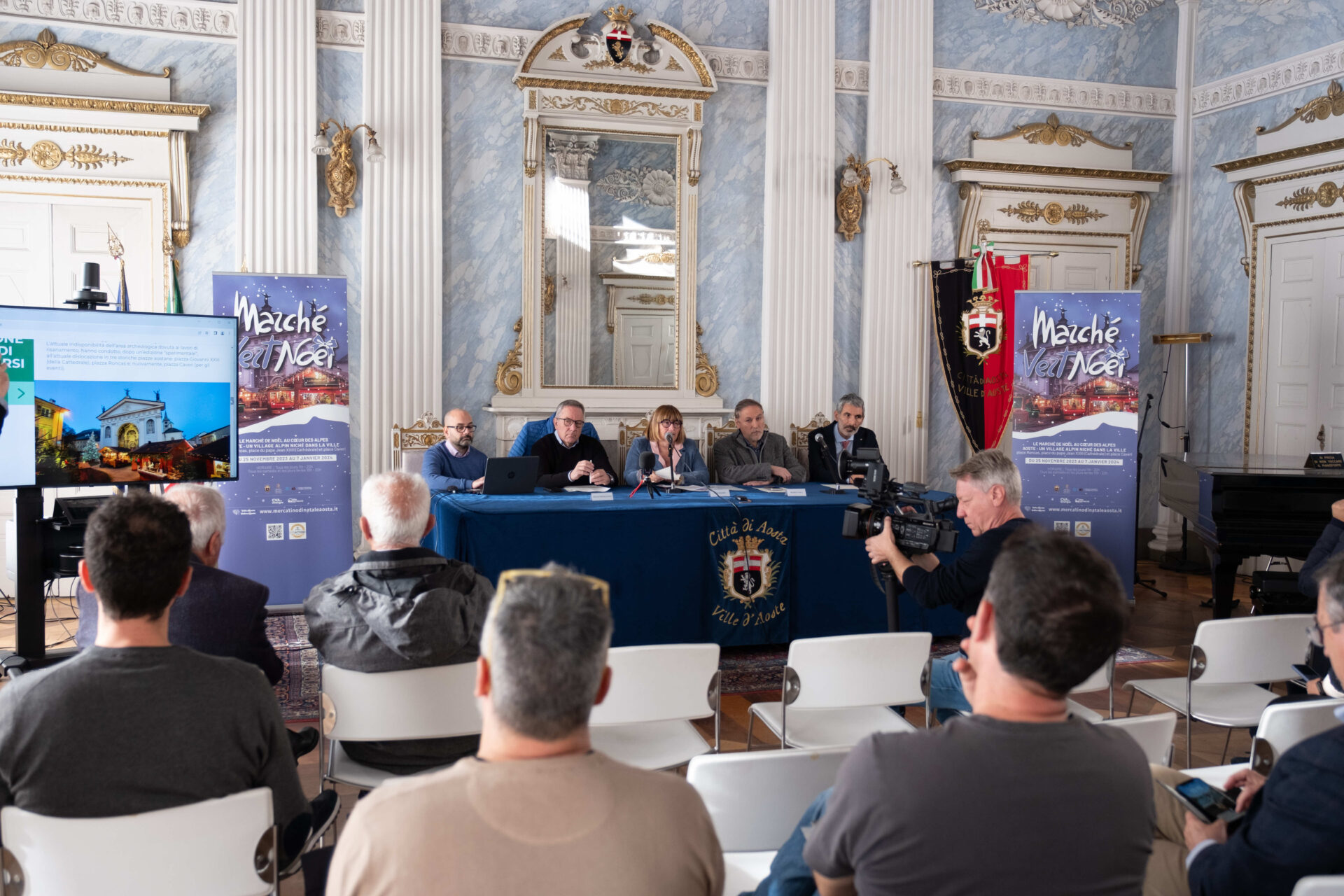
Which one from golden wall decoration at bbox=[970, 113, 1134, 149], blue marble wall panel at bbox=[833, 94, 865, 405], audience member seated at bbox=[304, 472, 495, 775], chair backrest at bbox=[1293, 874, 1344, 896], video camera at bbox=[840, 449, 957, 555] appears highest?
golden wall decoration at bbox=[970, 113, 1134, 149]

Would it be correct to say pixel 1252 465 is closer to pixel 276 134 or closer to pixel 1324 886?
pixel 1324 886

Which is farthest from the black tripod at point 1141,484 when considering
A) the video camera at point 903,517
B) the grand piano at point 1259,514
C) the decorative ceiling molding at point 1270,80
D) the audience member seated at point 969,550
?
the audience member seated at point 969,550

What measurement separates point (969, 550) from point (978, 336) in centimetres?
459

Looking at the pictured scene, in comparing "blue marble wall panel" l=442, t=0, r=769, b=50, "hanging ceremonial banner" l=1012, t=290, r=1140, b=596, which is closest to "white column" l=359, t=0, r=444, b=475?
"blue marble wall panel" l=442, t=0, r=769, b=50

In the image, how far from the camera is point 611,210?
268 inches

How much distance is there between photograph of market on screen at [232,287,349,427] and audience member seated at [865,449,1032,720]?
3460mm

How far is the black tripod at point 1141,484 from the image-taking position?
6.38m

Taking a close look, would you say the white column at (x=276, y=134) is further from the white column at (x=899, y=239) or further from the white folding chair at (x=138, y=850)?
the white folding chair at (x=138, y=850)

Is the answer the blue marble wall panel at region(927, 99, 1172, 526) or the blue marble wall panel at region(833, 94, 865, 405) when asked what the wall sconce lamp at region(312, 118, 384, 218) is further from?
the blue marble wall panel at region(927, 99, 1172, 526)

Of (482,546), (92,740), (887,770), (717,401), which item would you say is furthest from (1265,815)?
(717,401)

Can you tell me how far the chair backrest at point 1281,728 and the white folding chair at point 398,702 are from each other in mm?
1755

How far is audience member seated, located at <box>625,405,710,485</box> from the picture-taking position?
5.79m

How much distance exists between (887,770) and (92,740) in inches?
50.2

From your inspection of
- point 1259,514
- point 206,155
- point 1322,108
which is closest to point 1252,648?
point 1259,514
